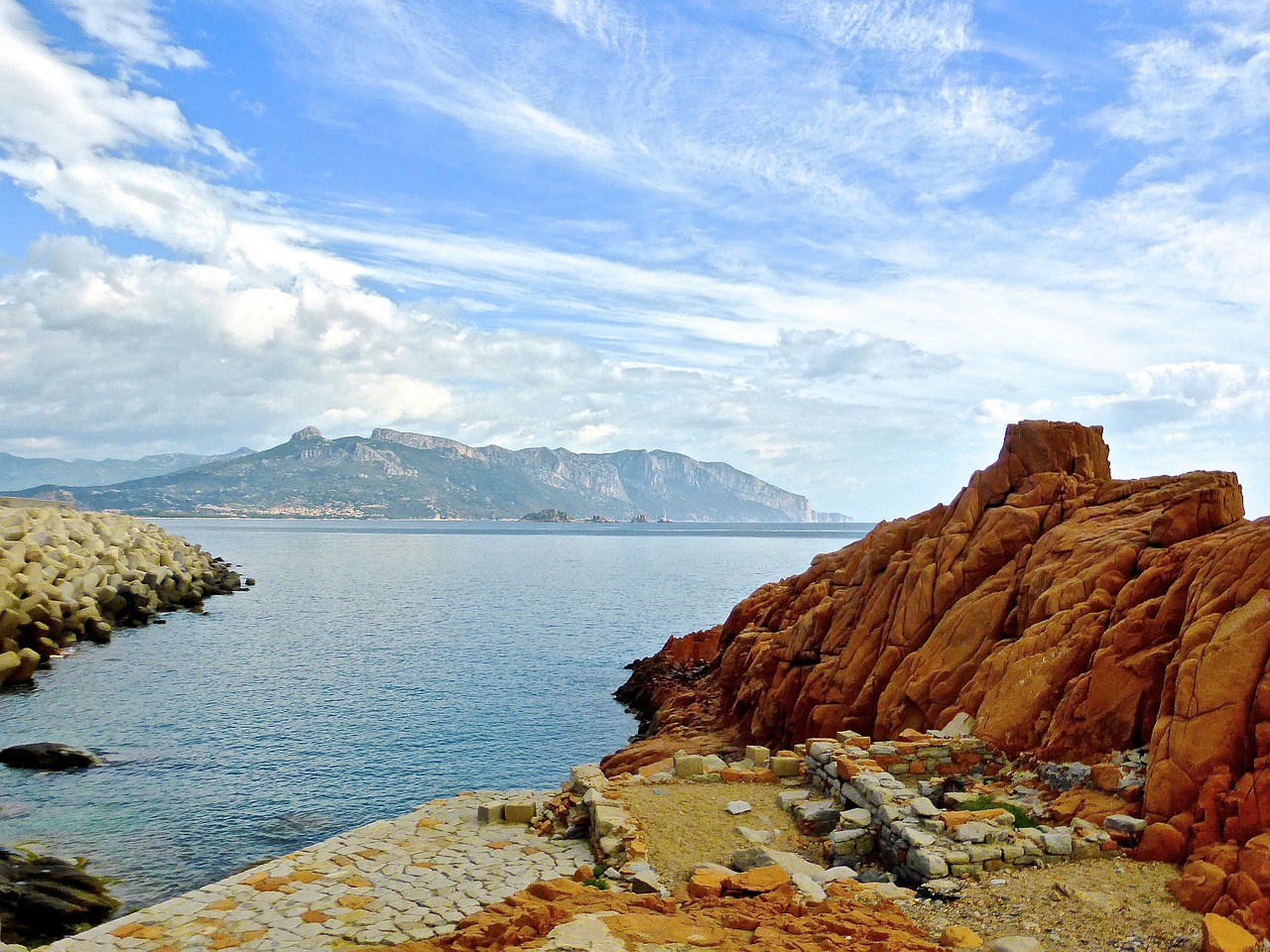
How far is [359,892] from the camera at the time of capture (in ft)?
53.2

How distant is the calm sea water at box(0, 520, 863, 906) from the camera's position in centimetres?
2747

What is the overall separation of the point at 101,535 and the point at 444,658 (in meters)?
50.6

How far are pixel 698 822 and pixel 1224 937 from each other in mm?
10960

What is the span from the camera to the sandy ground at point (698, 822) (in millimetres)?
17750

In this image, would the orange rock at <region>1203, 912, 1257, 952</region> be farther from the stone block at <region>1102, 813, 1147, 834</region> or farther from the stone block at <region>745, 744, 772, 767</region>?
the stone block at <region>745, 744, 772, 767</region>

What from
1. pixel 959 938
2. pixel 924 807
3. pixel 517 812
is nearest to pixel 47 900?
pixel 517 812

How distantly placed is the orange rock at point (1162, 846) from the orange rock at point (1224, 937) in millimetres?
3392

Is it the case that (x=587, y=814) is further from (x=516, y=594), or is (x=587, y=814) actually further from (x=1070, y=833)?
(x=516, y=594)

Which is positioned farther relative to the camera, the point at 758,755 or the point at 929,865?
the point at 758,755

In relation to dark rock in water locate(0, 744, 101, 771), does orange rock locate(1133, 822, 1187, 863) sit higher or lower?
higher

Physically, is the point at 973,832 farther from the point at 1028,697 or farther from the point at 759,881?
the point at 1028,697

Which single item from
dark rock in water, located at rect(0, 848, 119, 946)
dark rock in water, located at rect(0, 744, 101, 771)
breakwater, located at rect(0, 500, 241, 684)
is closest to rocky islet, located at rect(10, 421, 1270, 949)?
dark rock in water, located at rect(0, 848, 119, 946)

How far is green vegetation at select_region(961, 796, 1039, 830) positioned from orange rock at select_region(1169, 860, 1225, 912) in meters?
3.42

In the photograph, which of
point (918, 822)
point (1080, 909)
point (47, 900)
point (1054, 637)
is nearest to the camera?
point (1080, 909)
